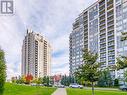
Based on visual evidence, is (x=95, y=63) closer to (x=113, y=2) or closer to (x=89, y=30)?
(x=113, y=2)

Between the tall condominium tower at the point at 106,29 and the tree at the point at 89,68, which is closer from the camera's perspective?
the tree at the point at 89,68

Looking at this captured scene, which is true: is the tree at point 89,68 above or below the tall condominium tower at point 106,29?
below

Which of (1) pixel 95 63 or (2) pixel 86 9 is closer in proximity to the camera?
(1) pixel 95 63

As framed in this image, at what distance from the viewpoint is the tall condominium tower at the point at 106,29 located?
14550 cm

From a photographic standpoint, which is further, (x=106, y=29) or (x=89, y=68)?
(x=106, y=29)

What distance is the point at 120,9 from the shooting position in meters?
148

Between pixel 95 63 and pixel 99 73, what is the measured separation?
1.45m

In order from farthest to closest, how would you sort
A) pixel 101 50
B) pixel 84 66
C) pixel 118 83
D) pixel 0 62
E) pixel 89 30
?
pixel 89 30
pixel 101 50
pixel 118 83
pixel 84 66
pixel 0 62

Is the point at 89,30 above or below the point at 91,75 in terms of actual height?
above

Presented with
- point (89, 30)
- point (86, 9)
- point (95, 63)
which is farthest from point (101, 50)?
point (95, 63)

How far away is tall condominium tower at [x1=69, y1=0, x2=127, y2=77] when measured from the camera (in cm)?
14550

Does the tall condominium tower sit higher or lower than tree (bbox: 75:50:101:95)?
higher

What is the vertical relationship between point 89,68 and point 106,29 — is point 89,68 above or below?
below

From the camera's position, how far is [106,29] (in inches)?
6353
